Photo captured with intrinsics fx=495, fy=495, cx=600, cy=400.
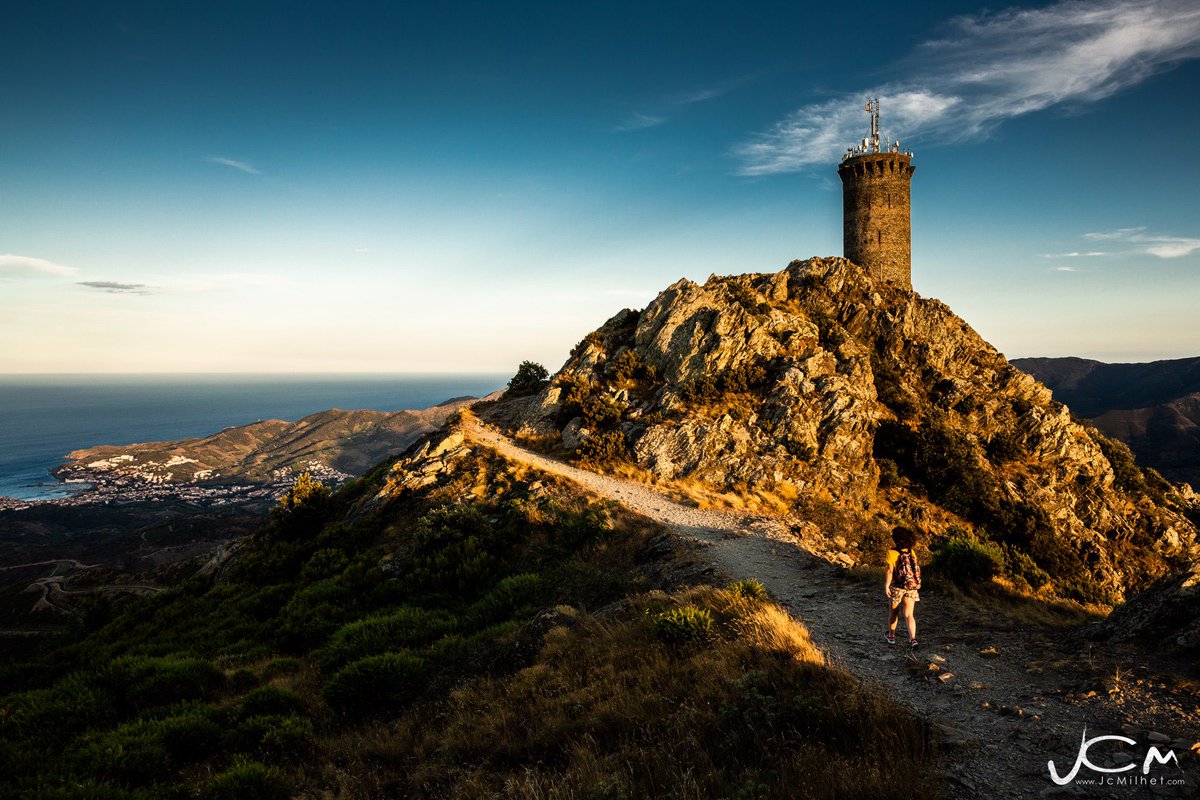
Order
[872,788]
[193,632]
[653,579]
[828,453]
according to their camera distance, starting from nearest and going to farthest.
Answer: [872,788]
[653,579]
[193,632]
[828,453]

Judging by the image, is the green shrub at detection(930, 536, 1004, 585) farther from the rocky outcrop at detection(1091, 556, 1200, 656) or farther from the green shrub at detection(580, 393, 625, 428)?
the green shrub at detection(580, 393, 625, 428)

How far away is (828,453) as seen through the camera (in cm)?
2470

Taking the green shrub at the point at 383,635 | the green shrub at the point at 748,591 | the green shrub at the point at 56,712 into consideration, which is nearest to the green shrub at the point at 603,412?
the green shrub at the point at 383,635

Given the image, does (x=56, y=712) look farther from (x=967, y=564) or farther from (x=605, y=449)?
(x=605, y=449)

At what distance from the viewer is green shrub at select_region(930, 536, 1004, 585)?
11.3m

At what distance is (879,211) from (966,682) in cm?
4400

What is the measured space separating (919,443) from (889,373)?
7.40 m

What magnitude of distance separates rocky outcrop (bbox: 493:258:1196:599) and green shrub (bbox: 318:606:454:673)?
44.8 ft

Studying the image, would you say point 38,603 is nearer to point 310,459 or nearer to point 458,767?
point 458,767

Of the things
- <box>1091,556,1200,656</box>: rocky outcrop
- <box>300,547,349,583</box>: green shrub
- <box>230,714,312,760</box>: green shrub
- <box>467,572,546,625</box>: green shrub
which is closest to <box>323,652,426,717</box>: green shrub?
<box>230,714,312,760</box>: green shrub

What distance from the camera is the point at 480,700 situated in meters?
7.77

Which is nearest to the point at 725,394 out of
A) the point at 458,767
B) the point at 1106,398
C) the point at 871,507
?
the point at 871,507

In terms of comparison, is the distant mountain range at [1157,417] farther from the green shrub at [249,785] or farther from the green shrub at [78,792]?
the green shrub at [78,792]

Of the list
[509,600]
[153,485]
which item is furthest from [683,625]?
[153,485]
